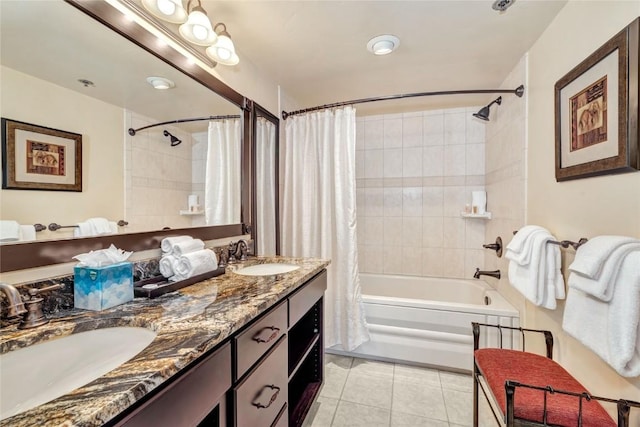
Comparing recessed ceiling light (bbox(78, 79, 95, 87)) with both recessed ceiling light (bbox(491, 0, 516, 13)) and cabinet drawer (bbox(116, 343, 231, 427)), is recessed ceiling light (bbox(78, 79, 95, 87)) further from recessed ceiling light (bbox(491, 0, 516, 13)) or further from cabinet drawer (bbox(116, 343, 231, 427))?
recessed ceiling light (bbox(491, 0, 516, 13))

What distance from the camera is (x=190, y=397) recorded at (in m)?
0.64

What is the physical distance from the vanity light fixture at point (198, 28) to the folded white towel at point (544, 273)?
196cm

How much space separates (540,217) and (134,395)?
6.94 ft

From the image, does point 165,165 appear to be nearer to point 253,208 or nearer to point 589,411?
point 253,208

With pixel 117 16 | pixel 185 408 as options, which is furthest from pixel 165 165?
pixel 185 408

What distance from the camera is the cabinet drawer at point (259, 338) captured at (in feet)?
2.81

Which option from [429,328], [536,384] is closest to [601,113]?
[536,384]

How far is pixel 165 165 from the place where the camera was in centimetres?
130

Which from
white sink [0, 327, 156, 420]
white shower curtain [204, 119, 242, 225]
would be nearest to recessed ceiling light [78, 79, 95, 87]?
white shower curtain [204, 119, 242, 225]

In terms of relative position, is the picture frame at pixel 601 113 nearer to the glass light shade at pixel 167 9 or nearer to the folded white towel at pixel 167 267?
the glass light shade at pixel 167 9

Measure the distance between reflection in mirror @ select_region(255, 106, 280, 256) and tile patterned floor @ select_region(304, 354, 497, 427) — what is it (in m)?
1.09

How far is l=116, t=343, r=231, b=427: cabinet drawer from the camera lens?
53cm

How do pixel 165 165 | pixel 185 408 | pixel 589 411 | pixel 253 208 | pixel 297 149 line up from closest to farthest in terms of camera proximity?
pixel 185 408 < pixel 589 411 < pixel 165 165 < pixel 253 208 < pixel 297 149

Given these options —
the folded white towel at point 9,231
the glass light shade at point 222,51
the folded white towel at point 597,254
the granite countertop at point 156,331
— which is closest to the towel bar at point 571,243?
the folded white towel at point 597,254
